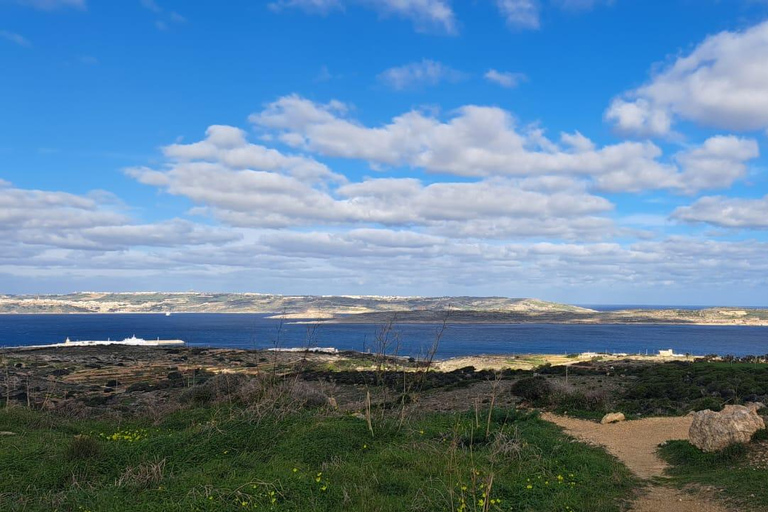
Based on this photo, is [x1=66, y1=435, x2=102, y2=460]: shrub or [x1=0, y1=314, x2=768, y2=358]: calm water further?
[x1=0, y1=314, x2=768, y2=358]: calm water

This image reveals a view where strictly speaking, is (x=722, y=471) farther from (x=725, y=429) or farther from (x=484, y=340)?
(x=484, y=340)

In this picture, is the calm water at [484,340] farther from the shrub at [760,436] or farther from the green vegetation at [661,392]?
the shrub at [760,436]

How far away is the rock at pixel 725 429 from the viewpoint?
10648 millimetres

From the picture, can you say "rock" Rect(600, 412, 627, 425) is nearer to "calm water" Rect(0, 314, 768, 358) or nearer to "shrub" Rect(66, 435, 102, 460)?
"shrub" Rect(66, 435, 102, 460)

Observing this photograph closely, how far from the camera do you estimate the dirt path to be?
8.11m

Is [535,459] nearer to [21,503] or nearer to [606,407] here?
[21,503]

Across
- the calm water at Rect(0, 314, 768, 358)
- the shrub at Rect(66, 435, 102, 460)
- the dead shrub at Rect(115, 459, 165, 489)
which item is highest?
the shrub at Rect(66, 435, 102, 460)

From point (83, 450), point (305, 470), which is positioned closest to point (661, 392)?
point (305, 470)

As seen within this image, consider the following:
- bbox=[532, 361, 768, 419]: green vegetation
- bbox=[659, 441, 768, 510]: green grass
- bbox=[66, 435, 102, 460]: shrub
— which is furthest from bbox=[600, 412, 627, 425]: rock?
bbox=[66, 435, 102, 460]: shrub

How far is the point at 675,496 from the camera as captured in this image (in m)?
8.55

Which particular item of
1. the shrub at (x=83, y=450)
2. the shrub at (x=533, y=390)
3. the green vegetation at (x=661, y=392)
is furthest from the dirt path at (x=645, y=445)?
the shrub at (x=83, y=450)

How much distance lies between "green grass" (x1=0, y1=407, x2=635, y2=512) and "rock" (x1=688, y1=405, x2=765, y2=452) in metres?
2.15

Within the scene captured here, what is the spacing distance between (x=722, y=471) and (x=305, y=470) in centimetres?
774

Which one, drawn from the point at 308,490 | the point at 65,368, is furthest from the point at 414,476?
the point at 65,368
